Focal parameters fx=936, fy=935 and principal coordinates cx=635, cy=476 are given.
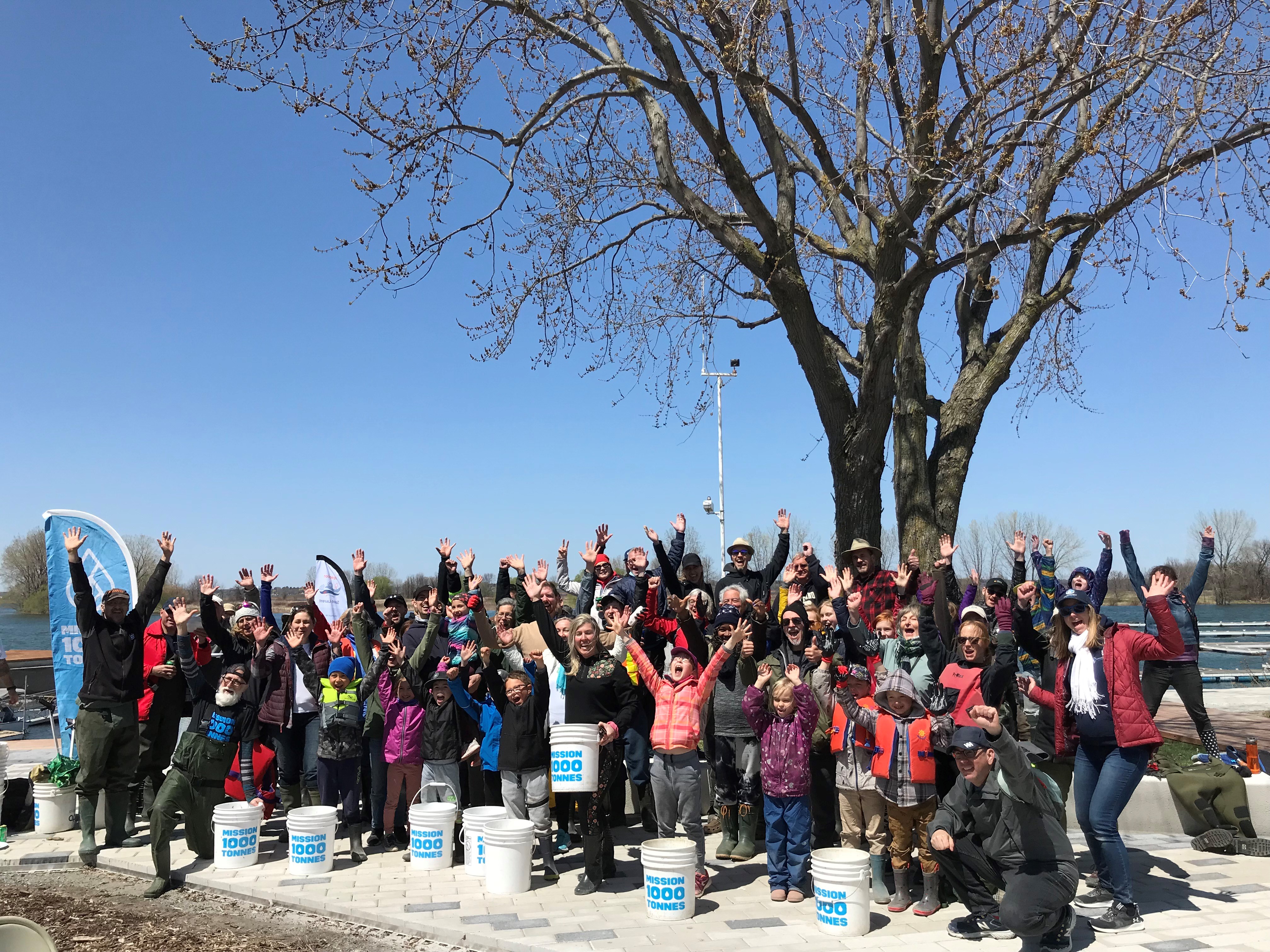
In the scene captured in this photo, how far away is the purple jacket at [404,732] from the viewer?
7602 millimetres

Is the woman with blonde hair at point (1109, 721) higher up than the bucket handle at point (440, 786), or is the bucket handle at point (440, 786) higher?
the woman with blonde hair at point (1109, 721)

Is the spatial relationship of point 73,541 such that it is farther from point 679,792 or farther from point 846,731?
point 846,731

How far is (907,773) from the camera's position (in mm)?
5965

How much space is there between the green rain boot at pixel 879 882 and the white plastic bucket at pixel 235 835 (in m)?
4.63

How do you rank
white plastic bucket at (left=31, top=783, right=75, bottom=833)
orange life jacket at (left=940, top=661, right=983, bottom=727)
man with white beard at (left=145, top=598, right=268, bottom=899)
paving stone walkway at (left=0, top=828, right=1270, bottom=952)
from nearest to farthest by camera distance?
paving stone walkway at (left=0, top=828, right=1270, bottom=952), orange life jacket at (left=940, top=661, right=983, bottom=727), man with white beard at (left=145, top=598, right=268, bottom=899), white plastic bucket at (left=31, top=783, right=75, bottom=833)

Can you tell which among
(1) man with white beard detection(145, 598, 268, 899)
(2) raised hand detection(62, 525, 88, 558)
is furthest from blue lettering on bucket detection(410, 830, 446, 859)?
(2) raised hand detection(62, 525, 88, 558)

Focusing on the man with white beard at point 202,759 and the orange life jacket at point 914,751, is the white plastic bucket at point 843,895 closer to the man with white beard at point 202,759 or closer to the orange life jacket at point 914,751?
the orange life jacket at point 914,751

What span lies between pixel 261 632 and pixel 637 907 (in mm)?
4048

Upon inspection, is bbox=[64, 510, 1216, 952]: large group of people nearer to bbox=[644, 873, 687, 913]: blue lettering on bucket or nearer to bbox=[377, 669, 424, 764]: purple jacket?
bbox=[377, 669, 424, 764]: purple jacket

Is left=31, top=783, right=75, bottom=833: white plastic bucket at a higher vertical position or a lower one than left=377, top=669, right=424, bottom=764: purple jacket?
lower

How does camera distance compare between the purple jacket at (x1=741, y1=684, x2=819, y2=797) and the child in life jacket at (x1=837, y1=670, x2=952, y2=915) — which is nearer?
the child in life jacket at (x1=837, y1=670, x2=952, y2=915)

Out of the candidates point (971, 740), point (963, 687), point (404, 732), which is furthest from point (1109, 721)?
point (404, 732)

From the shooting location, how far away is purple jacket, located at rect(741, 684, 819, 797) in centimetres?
624

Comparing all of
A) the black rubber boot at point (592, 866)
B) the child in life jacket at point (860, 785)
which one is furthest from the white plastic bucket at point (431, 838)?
the child in life jacket at point (860, 785)
